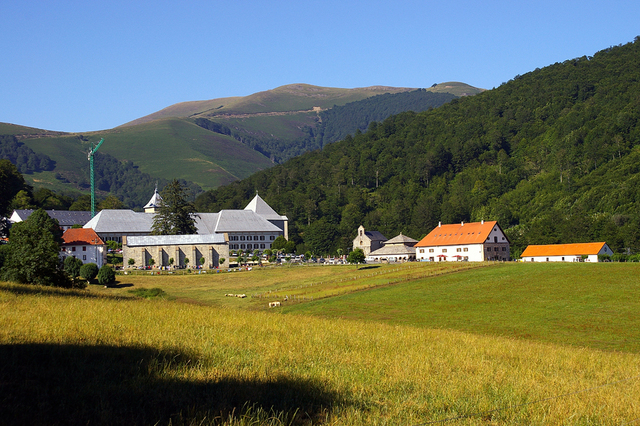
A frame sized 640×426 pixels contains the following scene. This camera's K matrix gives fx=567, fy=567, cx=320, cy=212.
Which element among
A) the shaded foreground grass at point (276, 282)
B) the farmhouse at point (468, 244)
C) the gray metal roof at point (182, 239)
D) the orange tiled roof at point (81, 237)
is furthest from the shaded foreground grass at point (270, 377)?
the gray metal roof at point (182, 239)

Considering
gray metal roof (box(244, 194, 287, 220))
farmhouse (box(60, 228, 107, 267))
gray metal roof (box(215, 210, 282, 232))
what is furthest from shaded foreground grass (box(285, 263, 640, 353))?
gray metal roof (box(244, 194, 287, 220))

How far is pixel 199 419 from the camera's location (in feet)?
23.4

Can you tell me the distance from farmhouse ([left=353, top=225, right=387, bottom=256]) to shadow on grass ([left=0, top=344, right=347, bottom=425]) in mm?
108735

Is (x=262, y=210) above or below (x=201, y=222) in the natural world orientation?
above

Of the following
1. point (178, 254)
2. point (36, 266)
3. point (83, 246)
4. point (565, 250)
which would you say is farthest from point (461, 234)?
point (36, 266)

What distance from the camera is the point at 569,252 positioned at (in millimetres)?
80312

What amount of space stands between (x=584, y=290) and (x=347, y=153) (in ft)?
502

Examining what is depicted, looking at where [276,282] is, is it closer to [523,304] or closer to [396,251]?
[523,304]

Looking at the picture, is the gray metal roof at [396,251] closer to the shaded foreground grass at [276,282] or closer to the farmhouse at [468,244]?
the farmhouse at [468,244]

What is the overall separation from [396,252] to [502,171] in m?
55.1

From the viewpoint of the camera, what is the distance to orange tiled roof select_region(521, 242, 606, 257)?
3100 inches

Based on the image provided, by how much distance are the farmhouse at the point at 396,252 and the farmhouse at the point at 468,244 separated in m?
4.88

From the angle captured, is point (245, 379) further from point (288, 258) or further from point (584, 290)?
point (288, 258)

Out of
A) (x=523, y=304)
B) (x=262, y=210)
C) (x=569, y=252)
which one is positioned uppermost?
(x=262, y=210)
